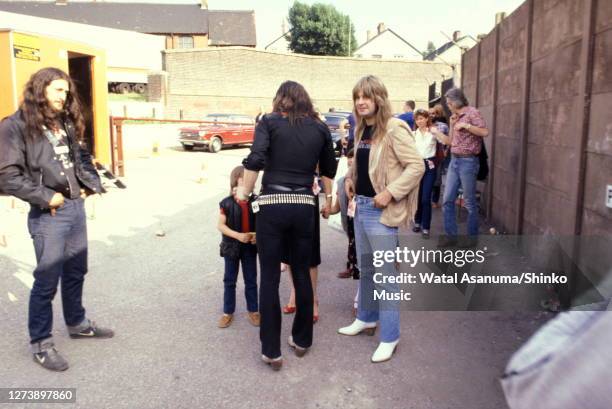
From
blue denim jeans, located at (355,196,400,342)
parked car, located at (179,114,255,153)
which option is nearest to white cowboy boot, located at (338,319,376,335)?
blue denim jeans, located at (355,196,400,342)

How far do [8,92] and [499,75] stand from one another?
8.36 metres

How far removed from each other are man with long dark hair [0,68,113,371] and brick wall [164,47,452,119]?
115ft

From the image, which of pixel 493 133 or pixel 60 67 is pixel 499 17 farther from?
pixel 60 67

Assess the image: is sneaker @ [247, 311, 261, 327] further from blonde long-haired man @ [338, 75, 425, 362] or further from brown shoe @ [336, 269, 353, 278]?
brown shoe @ [336, 269, 353, 278]

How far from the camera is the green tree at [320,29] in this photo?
58281 mm

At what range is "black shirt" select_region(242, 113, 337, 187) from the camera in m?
3.55

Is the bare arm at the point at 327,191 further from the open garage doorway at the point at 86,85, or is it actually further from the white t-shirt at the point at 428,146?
the open garage doorway at the point at 86,85

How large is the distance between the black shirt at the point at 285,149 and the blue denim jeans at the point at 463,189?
349 cm

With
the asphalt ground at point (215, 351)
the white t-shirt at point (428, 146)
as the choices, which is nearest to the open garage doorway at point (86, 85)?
the asphalt ground at point (215, 351)

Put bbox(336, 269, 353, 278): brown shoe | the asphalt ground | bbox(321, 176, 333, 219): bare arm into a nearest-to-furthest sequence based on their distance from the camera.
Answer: the asphalt ground
bbox(321, 176, 333, 219): bare arm
bbox(336, 269, 353, 278): brown shoe

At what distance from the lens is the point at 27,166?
3.66m

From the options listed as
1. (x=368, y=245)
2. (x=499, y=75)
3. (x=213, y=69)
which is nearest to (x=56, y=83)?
(x=368, y=245)

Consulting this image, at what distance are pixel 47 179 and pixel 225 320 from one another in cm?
178

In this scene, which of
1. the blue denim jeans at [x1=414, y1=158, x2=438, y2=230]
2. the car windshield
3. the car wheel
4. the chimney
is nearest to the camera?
the blue denim jeans at [x1=414, y1=158, x2=438, y2=230]
